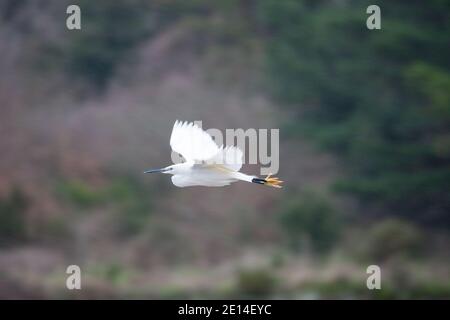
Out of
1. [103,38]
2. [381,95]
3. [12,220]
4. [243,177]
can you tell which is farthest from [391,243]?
[103,38]

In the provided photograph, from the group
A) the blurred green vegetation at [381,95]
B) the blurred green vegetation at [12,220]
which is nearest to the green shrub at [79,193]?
the blurred green vegetation at [12,220]

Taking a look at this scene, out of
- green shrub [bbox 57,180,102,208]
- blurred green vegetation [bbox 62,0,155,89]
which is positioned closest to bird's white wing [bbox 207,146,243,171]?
green shrub [bbox 57,180,102,208]

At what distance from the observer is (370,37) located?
20.4 metres

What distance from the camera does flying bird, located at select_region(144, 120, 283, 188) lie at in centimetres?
1020

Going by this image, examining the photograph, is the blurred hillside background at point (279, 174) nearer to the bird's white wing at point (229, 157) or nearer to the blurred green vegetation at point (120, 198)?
the blurred green vegetation at point (120, 198)

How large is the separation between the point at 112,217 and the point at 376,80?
5.32 m

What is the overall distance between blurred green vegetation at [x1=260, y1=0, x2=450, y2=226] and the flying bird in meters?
8.53

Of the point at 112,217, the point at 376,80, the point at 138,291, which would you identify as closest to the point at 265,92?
the point at 376,80

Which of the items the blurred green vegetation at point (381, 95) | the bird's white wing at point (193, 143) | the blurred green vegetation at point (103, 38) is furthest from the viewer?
the blurred green vegetation at point (103, 38)

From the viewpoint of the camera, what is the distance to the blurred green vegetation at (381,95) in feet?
63.1

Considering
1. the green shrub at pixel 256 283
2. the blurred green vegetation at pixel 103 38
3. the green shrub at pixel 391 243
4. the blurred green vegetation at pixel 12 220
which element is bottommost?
the green shrub at pixel 256 283

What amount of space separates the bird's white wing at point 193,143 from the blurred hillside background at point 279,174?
275 inches

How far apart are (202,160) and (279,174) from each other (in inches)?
420

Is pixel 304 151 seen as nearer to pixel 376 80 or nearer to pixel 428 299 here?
pixel 376 80
